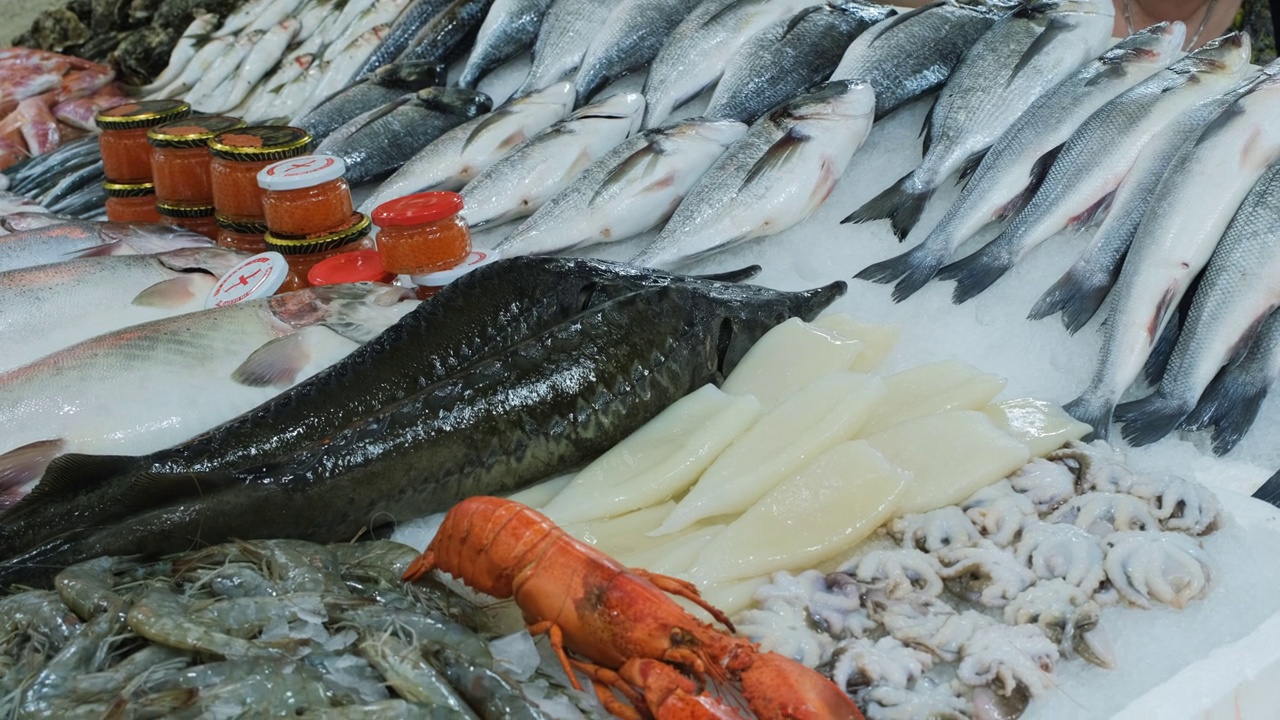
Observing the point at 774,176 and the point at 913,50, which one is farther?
the point at 913,50

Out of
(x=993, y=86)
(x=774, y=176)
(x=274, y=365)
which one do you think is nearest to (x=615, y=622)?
(x=274, y=365)

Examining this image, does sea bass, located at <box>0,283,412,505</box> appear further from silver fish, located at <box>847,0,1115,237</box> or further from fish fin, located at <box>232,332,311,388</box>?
silver fish, located at <box>847,0,1115,237</box>

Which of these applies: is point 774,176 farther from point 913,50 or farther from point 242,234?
point 242,234

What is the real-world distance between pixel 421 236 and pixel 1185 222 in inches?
64.7

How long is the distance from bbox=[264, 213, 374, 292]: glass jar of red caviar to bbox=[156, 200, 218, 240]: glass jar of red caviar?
498 millimetres

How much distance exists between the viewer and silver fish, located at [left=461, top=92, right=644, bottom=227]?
307 cm

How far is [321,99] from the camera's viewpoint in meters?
4.30

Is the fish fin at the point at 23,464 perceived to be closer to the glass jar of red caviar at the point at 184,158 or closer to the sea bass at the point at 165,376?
the sea bass at the point at 165,376

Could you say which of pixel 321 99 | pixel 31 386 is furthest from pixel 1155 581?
pixel 321 99

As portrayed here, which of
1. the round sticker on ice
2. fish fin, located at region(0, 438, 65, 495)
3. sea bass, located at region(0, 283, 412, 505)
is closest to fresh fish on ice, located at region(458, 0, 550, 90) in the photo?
the round sticker on ice

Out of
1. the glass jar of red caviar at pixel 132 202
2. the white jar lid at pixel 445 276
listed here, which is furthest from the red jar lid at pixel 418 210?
the glass jar of red caviar at pixel 132 202

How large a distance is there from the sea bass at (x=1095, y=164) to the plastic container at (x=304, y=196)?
1530 millimetres

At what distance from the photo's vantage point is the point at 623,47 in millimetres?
3494

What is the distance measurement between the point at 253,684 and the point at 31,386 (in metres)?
1.20
